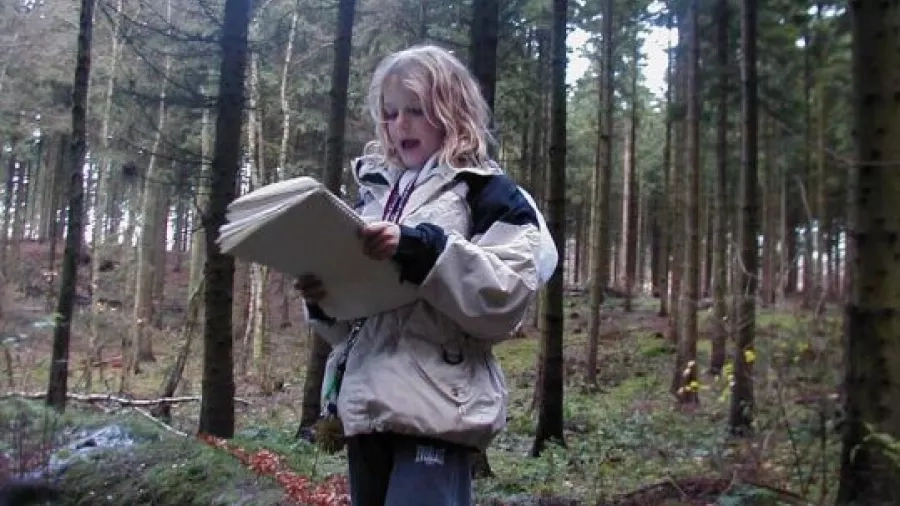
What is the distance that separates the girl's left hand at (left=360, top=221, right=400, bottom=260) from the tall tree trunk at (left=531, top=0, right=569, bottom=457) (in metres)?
7.52

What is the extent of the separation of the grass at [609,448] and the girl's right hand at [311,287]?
2.89m

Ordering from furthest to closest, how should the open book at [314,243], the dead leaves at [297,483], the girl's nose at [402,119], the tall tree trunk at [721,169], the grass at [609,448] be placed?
1. the tall tree trunk at [721,169]
2. the dead leaves at [297,483]
3. the grass at [609,448]
4. the girl's nose at [402,119]
5. the open book at [314,243]

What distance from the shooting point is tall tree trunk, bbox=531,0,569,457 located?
31.1 feet

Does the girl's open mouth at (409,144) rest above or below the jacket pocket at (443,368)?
above

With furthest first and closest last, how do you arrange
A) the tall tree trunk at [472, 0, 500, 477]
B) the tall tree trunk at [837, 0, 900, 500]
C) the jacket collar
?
1. the tall tree trunk at [472, 0, 500, 477]
2. the tall tree trunk at [837, 0, 900, 500]
3. the jacket collar

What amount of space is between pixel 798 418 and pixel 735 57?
13416 millimetres

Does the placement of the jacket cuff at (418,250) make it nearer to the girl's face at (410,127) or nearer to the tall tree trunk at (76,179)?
the girl's face at (410,127)


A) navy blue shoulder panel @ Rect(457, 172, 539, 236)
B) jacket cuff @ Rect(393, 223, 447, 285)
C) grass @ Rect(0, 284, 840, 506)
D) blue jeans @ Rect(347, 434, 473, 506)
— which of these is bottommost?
grass @ Rect(0, 284, 840, 506)

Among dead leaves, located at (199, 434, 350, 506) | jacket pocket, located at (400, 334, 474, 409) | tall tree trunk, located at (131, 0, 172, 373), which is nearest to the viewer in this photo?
jacket pocket, located at (400, 334, 474, 409)

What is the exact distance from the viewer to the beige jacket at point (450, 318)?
1901 millimetres

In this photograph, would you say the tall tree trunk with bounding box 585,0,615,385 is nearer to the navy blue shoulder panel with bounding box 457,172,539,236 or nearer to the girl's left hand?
the navy blue shoulder panel with bounding box 457,172,539,236

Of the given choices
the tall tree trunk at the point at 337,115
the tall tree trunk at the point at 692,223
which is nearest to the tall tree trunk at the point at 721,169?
the tall tree trunk at the point at 692,223

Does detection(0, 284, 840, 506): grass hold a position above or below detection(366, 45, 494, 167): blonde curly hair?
below

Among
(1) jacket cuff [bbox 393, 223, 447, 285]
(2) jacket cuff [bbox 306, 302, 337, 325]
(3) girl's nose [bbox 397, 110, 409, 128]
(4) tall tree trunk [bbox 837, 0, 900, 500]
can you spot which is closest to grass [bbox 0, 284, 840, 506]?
(4) tall tree trunk [bbox 837, 0, 900, 500]
